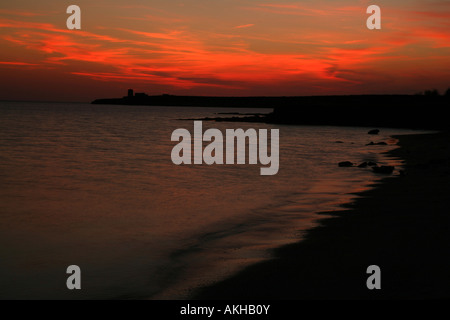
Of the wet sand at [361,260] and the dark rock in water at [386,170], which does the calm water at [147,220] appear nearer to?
the wet sand at [361,260]

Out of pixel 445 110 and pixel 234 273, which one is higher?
pixel 445 110

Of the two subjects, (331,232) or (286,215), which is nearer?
(331,232)

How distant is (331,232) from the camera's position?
429 inches

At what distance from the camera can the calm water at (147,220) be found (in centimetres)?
841

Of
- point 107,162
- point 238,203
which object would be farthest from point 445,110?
point 238,203

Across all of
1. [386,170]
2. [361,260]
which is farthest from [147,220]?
[386,170]

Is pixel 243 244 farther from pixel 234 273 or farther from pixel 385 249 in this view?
pixel 385 249

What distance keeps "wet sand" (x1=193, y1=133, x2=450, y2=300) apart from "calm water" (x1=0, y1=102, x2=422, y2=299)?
614 millimetres

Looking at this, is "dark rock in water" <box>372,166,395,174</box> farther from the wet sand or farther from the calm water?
the wet sand

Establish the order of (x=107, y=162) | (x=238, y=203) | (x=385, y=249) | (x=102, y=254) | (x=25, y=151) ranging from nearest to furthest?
1. (x=385, y=249)
2. (x=102, y=254)
3. (x=238, y=203)
4. (x=107, y=162)
5. (x=25, y=151)

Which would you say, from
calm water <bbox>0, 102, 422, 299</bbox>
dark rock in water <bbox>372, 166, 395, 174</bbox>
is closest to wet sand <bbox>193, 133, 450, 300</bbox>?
calm water <bbox>0, 102, 422, 299</bbox>

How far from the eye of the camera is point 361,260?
Answer: 28.2 ft
